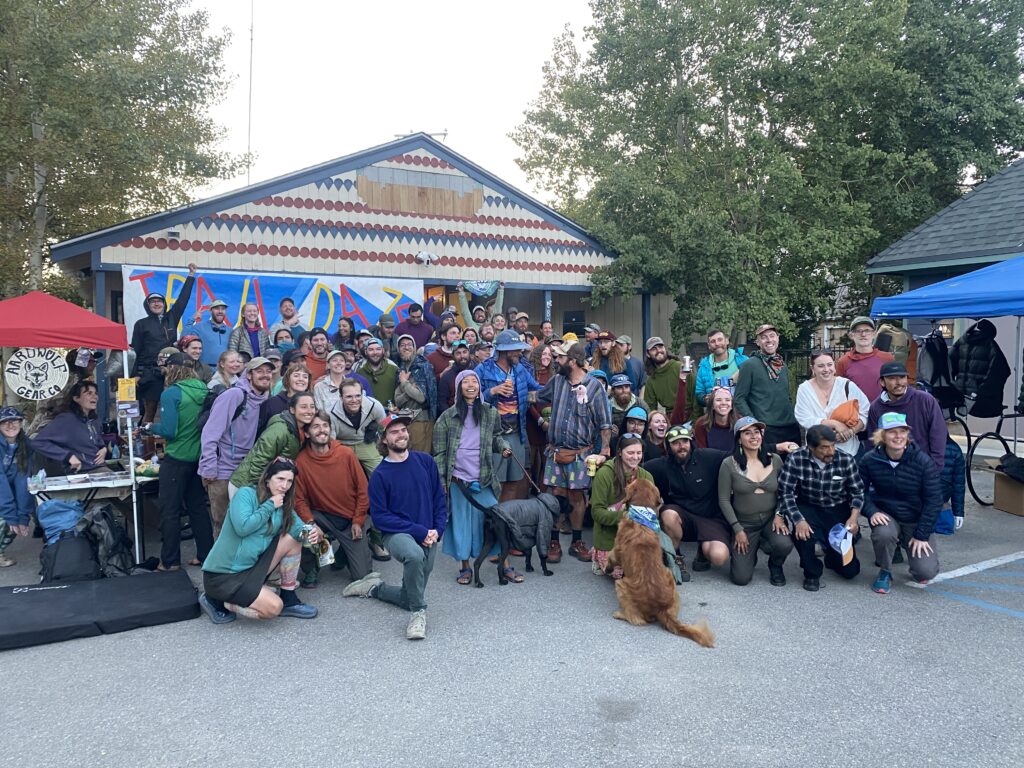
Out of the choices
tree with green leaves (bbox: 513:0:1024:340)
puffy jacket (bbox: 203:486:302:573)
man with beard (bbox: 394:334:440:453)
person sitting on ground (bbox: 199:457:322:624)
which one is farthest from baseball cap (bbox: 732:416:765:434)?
tree with green leaves (bbox: 513:0:1024:340)

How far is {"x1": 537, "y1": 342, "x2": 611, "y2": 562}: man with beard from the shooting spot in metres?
6.73

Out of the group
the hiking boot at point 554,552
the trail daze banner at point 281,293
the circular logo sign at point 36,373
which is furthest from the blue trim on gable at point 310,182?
the hiking boot at point 554,552

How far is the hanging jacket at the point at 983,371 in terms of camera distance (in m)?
8.61

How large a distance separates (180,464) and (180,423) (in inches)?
13.4

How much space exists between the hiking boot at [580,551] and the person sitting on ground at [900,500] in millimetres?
2304

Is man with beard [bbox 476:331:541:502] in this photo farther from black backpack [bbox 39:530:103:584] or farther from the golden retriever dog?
black backpack [bbox 39:530:103:584]

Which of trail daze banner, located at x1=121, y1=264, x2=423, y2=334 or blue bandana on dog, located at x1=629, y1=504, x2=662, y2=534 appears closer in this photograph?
blue bandana on dog, located at x1=629, y1=504, x2=662, y2=534

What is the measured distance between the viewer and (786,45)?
17031 millimetres

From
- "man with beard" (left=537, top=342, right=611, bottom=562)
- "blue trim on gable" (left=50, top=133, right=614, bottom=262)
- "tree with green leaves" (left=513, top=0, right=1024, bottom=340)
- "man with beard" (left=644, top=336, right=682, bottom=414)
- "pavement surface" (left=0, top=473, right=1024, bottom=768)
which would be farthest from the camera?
"tree with green leaves" (left=513, top=0, right=1024, bottom=340)

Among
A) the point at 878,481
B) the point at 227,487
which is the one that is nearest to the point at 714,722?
the point at 878,481

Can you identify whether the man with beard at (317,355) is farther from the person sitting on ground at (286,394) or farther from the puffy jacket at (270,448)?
the puffy jacket at (270,448)

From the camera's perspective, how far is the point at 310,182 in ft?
39.3

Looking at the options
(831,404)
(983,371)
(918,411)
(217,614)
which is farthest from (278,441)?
(983,371)

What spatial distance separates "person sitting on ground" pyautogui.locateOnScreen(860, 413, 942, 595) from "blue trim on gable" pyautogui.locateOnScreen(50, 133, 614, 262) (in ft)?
29.9
